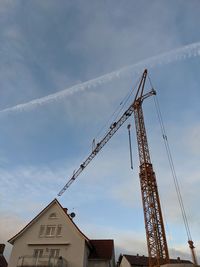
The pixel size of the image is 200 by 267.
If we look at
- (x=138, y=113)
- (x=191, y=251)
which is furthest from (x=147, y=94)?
(x=191, y=251)

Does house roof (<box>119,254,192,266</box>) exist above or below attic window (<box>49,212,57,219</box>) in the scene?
above

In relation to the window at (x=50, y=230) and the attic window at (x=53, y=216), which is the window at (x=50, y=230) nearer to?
the window at (x=50, y=230)

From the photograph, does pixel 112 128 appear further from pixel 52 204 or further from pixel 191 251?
pixel 191 251

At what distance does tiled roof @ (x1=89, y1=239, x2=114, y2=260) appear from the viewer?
36.7m

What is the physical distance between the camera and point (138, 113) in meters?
53.8

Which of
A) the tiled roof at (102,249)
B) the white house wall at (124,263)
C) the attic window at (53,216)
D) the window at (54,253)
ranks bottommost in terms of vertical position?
the window at (54,253)

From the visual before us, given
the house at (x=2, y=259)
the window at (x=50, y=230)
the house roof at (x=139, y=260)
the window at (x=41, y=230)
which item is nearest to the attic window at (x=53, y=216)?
the window at (x=50, y=230)

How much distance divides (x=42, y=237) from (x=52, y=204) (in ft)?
16.5

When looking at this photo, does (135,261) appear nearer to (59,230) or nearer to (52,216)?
(59,230)

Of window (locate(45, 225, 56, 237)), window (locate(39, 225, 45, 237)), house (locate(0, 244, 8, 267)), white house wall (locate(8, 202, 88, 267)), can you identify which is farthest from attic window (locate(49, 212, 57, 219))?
house (locate(0, 244, 8, 267))

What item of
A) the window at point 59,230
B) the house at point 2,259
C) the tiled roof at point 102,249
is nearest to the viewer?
the window at point 59,230

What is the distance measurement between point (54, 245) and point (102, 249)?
8.46 metres

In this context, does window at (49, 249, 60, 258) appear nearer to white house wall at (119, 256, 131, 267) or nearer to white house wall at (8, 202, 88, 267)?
white house wall at (8, 202, 88, 267)

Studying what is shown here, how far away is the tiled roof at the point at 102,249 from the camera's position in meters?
36.7
